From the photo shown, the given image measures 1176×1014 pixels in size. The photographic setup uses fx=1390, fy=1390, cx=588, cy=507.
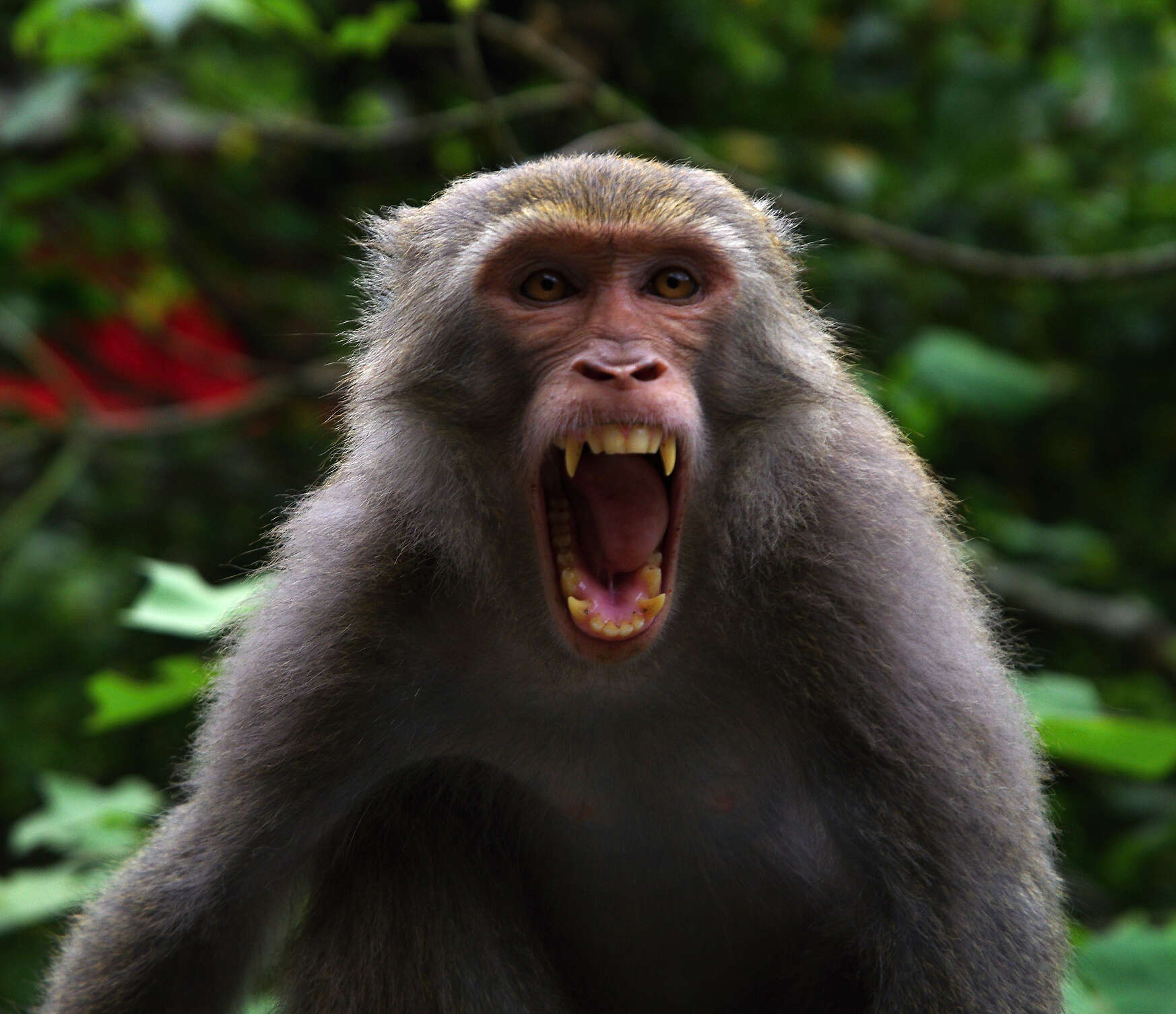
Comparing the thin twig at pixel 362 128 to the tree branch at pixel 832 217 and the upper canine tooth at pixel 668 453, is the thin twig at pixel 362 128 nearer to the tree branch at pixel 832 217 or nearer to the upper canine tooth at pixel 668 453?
the tree branch at pixel 832 217

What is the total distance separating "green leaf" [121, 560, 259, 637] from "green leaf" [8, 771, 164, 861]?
749 millimetres

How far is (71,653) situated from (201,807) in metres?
4.55

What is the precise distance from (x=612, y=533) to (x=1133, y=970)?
220 centimetres

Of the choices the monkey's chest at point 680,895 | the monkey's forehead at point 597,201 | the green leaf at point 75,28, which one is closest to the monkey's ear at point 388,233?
the monkey's forehead at point 597,201

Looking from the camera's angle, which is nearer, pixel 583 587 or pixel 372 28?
pixel 583 587

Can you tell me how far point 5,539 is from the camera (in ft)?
22.0

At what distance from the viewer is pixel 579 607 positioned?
3281 mm

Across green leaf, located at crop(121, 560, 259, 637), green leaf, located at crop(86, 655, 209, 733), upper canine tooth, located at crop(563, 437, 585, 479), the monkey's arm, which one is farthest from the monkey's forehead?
green leaf, located at crop(86, 655, 209, 733)

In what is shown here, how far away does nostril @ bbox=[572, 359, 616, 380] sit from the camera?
312 cm

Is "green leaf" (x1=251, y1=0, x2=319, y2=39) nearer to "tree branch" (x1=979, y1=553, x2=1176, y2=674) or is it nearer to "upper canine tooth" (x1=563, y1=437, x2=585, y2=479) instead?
"upper canine tooth" (x1=563, y1=437, x2=585, y2=479)

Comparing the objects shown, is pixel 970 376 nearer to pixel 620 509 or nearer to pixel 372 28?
pixel 372 28

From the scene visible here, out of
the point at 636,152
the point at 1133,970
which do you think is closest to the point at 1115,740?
the point at 1133,970

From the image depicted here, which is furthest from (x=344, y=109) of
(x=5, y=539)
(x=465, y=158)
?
(x=5, y=539)

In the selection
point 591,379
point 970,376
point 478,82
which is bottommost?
point 591,379
